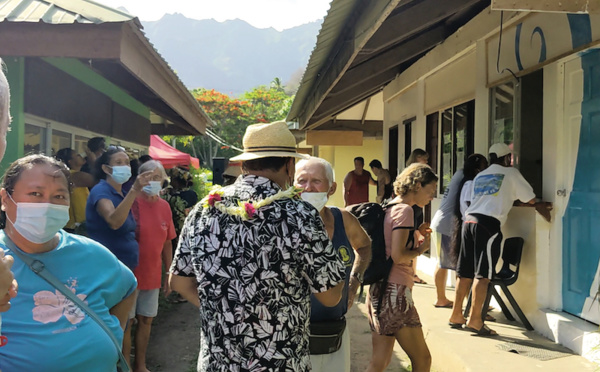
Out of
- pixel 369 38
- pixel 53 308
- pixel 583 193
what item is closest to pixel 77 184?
pixel 369 38

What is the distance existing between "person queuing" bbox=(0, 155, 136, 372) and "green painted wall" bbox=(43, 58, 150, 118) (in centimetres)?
411

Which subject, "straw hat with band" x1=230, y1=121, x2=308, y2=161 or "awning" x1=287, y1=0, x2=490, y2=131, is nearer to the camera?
"straw hat with band" x1=230, y1=121, x2=308, y2=161

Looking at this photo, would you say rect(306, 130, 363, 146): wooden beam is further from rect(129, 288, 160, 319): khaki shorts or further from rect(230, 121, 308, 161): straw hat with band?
rect(230, 121, 308, 161): straw hat with band

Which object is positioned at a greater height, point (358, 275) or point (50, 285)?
point (50, 285)

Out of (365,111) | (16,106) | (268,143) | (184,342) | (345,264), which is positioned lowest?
(184,342)

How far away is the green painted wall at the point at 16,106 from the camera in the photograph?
5.36 m

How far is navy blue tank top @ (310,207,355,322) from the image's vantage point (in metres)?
2.94

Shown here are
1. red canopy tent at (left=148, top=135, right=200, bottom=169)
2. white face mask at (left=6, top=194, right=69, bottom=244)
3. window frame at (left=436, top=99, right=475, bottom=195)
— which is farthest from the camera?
red canopy tent at (left=148, top=135, right=200, bottom=169)

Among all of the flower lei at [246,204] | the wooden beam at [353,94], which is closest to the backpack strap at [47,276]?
the flower lei at [246,204]

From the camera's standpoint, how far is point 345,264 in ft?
10.3

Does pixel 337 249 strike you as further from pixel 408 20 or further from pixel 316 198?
pixel 408 20

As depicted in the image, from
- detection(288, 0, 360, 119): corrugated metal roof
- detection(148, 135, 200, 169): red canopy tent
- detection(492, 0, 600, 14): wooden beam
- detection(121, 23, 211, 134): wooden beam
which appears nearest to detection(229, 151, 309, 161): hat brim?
detection(492, 0, 600, 14): wooden beam

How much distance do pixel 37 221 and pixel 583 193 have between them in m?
4.15

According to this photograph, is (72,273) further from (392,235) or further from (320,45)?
(320,45)
